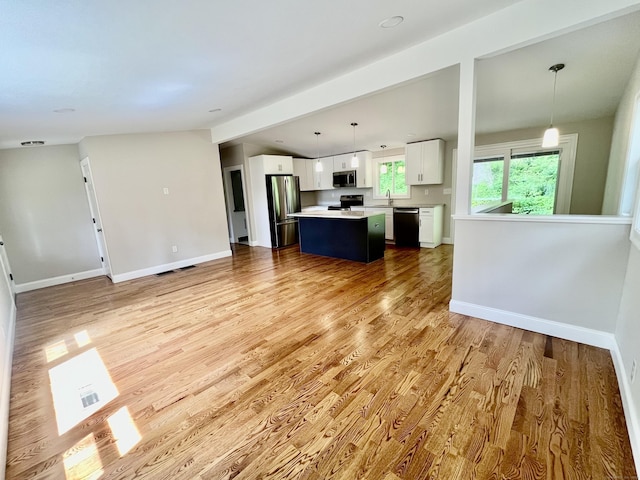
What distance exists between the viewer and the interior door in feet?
14.6

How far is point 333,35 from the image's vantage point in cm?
219

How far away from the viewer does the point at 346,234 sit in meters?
4.96

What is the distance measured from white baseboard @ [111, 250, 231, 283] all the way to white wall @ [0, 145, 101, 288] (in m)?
0.94

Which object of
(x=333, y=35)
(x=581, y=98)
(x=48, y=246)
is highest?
(x=333, y=35)

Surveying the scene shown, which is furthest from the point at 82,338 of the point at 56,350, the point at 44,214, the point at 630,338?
the point at 630,338

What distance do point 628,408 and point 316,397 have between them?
1.74 meters

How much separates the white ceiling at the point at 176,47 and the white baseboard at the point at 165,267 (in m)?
2.35

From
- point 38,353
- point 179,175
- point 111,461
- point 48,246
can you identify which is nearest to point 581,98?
point 111,461

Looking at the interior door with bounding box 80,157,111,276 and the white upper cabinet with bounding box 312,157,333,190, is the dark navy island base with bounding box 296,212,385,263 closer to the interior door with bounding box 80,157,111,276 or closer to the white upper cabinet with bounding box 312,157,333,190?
the white upper cabinet with bounding box 312,157,333,190

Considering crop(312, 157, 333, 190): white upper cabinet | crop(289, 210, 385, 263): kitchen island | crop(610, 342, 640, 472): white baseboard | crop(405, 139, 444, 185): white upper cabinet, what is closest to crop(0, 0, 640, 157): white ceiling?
crop(405, 139, 444, 185): white upper cabinet

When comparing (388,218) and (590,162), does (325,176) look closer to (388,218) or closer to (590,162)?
(388,218)

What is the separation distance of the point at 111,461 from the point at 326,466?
3.72 feet

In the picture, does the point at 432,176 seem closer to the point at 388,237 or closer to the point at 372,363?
the point at 388,237

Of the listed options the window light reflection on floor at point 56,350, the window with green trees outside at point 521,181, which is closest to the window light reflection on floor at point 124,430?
the window light reflection on floor at point 56,350
